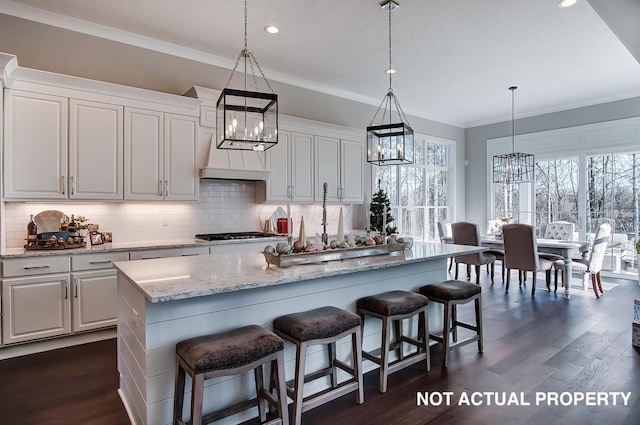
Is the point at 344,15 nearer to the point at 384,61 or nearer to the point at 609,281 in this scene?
the point at 384,61

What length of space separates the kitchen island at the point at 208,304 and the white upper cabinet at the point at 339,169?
2.78 meters

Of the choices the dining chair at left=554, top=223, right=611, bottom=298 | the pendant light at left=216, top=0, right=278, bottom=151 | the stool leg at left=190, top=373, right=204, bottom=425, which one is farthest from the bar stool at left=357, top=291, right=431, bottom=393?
the dining chair at left=554, top=223, right=611, bottom=298

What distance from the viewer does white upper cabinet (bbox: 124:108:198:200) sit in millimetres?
3930

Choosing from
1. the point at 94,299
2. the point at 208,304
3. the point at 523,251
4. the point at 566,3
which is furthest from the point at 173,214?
the point at 523,251

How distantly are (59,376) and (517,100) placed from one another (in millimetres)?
7581

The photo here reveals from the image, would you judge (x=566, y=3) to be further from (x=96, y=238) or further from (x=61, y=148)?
(x=96, y=238)

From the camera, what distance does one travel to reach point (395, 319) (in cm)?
258

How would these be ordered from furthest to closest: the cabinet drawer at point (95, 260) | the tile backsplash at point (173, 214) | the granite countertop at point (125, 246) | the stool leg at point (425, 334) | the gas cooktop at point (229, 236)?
the gas cooktop at point (229, 236), the tile backsplash at point (173, 214), the cabinet drawer at point (95, 260), the granite countertop at point (125, 246), the stool leg at point (425, 334)

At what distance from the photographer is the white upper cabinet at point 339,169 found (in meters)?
5.52

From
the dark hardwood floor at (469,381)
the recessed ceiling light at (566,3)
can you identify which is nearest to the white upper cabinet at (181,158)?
the dark hardwood floor at (469,381)

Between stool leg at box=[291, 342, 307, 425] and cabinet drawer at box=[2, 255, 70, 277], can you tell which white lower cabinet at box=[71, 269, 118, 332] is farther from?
stool leg at box=[291, 342, 307, 425]

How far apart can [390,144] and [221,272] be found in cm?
182

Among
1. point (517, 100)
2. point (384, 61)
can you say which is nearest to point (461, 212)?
point (517, 100)

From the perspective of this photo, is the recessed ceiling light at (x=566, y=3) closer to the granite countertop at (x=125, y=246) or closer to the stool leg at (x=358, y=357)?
the stool leg at (x=358, y=357)
